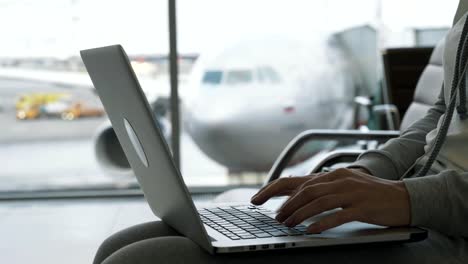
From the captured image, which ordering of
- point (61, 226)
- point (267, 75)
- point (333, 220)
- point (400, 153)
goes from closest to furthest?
point (333, 220), point (400, 153), point (61, 226), point (267, 75)

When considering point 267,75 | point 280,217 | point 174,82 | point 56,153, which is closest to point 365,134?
point 280,217

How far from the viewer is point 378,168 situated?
1.15 meters

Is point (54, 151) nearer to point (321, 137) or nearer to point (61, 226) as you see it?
point (61, 226)

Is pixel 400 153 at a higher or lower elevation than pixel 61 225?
higher

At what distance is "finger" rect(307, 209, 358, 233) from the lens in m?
0.85

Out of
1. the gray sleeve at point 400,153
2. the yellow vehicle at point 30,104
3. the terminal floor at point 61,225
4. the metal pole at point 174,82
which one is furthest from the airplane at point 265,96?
the gray sleeve at point 400,153

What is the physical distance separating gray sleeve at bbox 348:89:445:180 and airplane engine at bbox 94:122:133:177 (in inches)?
135

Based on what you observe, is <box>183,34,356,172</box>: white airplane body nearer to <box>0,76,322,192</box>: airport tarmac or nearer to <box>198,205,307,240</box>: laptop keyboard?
<box>0,76,322,192</box>: airport tarmac

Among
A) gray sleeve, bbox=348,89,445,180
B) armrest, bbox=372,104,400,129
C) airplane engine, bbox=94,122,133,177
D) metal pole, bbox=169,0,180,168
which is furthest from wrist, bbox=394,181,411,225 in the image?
airplane engine, bbox=94,122,133,177

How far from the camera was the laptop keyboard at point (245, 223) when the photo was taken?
89 centimetres

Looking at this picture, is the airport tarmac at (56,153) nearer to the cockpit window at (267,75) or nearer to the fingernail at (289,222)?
the cockpit window at (267,75)

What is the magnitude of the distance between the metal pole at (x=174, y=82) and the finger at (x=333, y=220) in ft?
10.4

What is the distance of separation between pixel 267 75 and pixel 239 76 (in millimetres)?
219

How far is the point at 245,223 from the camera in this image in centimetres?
95
